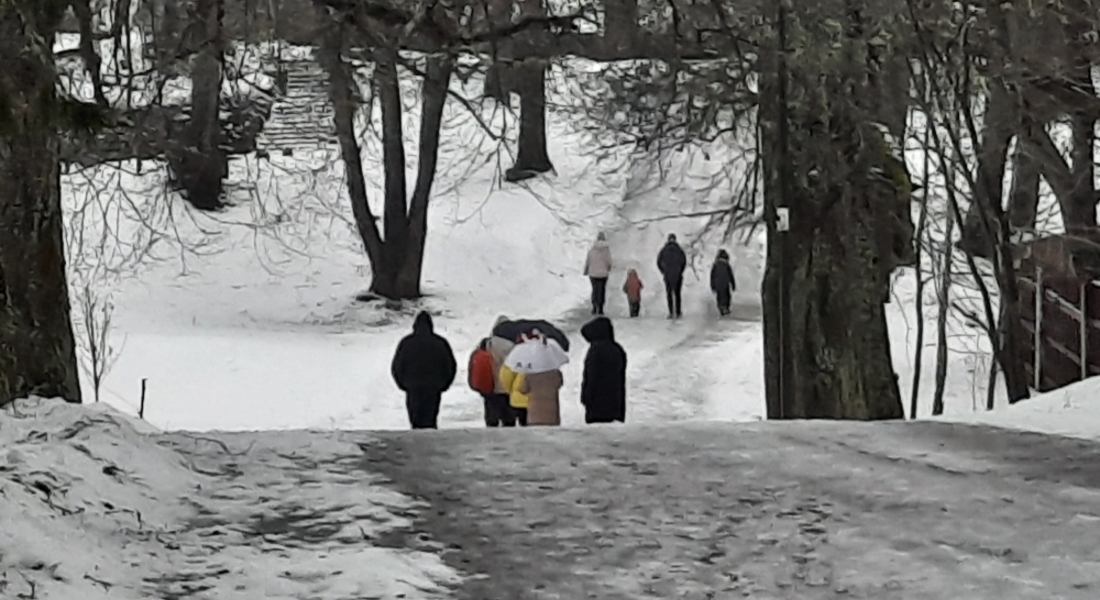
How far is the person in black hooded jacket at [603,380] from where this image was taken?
1250cm

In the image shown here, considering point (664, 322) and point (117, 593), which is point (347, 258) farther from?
point (117, 593)

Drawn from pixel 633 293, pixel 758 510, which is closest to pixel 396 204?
pixel 633 293

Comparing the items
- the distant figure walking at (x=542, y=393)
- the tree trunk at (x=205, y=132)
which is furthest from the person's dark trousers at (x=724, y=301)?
the distant figure walking at (x=542, y=393)

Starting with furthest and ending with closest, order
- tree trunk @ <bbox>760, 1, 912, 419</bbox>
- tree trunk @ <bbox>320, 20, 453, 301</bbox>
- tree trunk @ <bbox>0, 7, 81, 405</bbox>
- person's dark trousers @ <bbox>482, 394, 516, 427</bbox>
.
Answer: tree trunk @ <bbox>320, 20, 453, 301</bbox>
person's dark trousers @ <bbox>482, 394, 516, 427</bbox>
tree trunk @ <bbox>760, 1, 912, 419</bbox>
tree trunk @ <bbox>0, 7, 81, 405</bbox>

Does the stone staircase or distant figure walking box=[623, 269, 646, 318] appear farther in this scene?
the stone staircase

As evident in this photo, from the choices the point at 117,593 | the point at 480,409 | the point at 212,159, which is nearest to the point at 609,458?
the point at 117,593

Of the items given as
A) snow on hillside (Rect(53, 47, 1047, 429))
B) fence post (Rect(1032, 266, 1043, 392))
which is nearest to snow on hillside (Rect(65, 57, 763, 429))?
snow on hillside (Rect(53, 47, 1047, 429))

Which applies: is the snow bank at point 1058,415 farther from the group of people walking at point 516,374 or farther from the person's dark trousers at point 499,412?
the person's dark trousers at point 499,412

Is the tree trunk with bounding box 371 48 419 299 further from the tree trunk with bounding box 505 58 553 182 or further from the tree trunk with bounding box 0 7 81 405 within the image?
the tree trunk with bounding box 0 7 81 405

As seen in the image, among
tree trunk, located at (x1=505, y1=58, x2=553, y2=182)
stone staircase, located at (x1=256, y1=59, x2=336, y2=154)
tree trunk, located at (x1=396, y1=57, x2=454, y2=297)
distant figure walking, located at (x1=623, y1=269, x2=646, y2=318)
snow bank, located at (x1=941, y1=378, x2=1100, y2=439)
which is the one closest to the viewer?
snow bank, located at (x1=941, y1=378, x2=1100, y2=439)

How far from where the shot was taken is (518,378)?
1303cm

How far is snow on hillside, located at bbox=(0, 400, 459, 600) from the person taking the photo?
Answer: 5.40m

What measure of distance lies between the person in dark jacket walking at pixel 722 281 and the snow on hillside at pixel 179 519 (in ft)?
59.5

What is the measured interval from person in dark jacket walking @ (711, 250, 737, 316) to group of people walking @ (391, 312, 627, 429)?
12.6m
